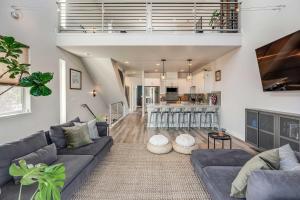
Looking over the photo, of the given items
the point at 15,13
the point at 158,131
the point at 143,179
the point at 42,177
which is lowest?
the point at 143,179

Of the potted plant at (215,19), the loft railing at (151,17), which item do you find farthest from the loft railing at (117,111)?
the potted plant at (215,19)

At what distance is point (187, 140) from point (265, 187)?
9.62ft

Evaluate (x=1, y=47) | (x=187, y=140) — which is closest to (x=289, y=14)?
(x=187, y=140)

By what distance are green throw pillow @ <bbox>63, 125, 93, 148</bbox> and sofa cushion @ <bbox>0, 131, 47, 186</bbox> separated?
0.68m

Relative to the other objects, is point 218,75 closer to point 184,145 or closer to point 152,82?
point 184,145

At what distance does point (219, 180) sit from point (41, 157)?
2.18 meters

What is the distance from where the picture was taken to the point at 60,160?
9.27ft

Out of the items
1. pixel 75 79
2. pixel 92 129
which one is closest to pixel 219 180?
pixel 92 129

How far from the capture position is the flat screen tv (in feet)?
10.5

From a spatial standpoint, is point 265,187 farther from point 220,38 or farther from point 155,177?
point 220,38

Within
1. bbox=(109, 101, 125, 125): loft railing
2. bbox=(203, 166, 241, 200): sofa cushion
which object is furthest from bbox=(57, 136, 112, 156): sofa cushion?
bbox=(109, 101, 125, 125): loft railing

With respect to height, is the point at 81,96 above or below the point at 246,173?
above

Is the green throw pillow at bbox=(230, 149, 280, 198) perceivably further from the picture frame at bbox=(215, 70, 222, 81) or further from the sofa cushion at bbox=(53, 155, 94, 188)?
the picture frame at bbox=(215, 70, 222, 81)

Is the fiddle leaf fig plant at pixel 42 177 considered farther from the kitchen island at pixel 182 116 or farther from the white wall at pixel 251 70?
the kitchen island at pixel 182 116
